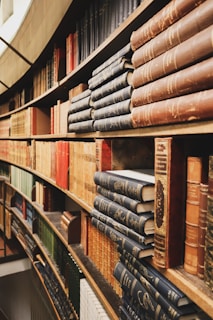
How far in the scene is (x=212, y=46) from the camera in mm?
479

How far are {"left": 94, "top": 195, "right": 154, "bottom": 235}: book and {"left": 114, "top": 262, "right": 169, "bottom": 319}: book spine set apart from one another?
0.16 meters

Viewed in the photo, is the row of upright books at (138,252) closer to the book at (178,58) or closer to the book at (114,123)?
the book at (114,123)

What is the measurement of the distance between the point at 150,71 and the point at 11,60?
2.68 metres

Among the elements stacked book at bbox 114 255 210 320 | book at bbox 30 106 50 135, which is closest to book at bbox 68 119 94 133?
stacked book at bbox 114 255 210 320

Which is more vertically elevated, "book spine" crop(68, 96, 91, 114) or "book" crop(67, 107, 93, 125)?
"book spine" crop(68, 96, 91, 114)

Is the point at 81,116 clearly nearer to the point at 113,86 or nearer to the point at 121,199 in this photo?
the point at 113,86

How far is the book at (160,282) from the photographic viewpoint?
0.60 metres

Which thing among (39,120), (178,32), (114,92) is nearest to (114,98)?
(114,92)

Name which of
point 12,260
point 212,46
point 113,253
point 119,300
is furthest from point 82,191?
point 12,260

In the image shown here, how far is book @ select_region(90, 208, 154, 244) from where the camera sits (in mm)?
692

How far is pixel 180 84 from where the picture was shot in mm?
555

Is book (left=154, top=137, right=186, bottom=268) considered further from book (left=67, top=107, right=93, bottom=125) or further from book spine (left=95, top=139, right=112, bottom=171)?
book (left=67, top=107, right=93, bottom=125)

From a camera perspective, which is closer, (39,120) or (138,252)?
(138,252)

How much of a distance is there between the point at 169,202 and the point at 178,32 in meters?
0.36
